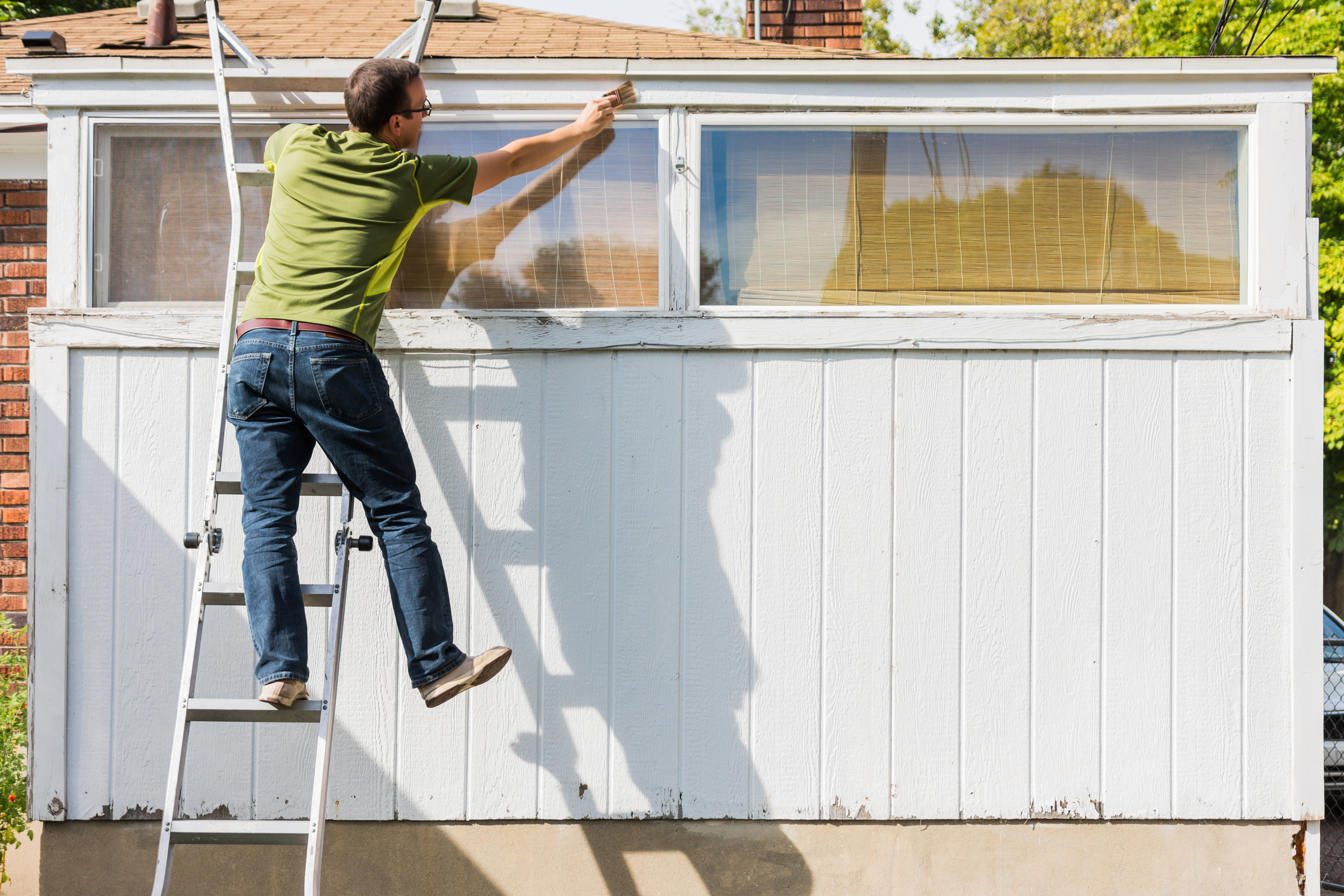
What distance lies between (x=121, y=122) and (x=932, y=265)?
2.54m

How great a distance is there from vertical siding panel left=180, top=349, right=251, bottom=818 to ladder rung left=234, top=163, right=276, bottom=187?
1.70 feet

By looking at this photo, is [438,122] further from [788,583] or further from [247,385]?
[788,583]

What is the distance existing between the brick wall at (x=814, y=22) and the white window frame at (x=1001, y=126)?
2235 millimetres

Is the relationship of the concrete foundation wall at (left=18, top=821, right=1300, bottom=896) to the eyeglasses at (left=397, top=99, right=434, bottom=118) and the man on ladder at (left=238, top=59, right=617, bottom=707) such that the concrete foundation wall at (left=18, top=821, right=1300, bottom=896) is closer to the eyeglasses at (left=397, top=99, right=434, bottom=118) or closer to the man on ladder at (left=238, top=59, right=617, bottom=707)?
the man on ladder at (left=238, top=59, right=617, bottom=707)

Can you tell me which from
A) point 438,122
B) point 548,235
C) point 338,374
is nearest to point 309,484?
point 338,374

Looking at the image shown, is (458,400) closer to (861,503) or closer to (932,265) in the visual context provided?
(861,503)

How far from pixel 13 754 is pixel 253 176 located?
212cm

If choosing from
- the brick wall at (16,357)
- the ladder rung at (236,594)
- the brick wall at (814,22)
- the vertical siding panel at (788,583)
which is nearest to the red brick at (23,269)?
the brick wall at (16,357)

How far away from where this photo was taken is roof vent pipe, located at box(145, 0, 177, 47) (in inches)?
123

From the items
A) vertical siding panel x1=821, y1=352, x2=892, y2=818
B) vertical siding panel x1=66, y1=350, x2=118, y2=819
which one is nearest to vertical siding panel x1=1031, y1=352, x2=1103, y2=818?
vertical siding panel x1=821, y1=352, x2=892, y2=818

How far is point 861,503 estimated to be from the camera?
284 cm

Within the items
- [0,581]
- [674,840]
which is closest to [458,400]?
[674,840]

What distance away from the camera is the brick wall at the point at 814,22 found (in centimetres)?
489

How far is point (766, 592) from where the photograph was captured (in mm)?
2840
